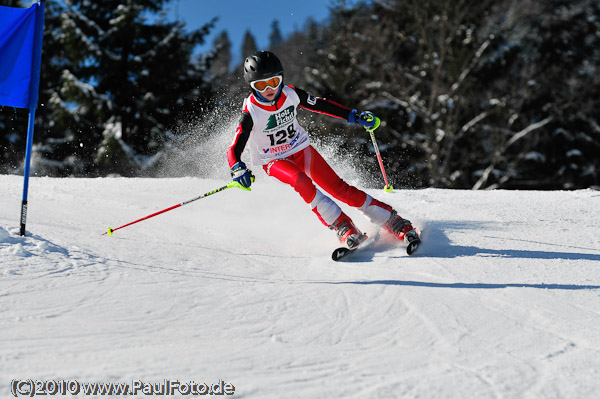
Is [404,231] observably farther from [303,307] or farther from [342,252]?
[303,307]

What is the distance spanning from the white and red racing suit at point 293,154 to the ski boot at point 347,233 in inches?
2.0

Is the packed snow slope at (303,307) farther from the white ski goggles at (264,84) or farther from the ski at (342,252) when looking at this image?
the white ski goggles at (264,84)

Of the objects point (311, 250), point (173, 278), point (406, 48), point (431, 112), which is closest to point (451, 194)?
point (311, 250)

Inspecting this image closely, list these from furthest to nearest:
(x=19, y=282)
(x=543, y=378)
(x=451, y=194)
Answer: (x=451, y=194), (x=19, y=282), (x=543, y=378)

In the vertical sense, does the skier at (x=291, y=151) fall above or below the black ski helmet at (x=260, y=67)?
below

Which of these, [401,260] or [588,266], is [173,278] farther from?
[588,266]

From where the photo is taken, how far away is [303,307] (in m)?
2.57

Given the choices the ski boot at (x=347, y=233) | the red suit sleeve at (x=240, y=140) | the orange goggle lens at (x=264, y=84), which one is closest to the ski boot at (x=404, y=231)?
the ski boot at (x=347, y=233)

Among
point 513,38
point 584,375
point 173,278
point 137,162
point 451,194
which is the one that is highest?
point 513,38

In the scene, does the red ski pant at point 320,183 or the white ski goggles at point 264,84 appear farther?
the white ski goggles at point 264,84

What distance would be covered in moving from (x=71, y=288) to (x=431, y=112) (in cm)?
1569

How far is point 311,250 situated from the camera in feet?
13.0

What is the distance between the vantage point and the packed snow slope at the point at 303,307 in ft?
6.11

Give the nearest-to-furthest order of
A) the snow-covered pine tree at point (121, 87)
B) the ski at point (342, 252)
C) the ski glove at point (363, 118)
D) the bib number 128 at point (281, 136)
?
→ 1. the ski at point (342, 252)
2. the bib number 128 at point (281, 136)
3. the ski glove at point (363, 118)
4. the snow-covered pine tree at point (121, 87)
